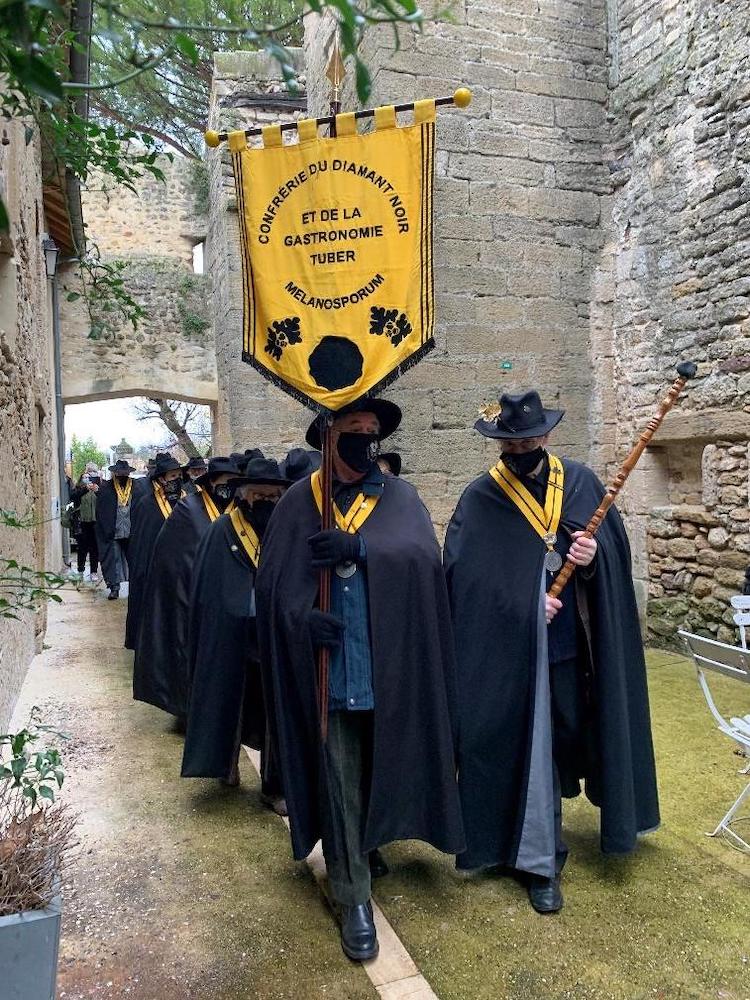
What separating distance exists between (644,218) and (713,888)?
566cm

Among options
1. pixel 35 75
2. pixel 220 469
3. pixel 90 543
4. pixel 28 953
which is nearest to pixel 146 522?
pixel 220 469

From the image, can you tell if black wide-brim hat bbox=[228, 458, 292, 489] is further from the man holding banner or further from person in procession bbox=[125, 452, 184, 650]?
person in procession bbox=[125, 452, 184, 650]

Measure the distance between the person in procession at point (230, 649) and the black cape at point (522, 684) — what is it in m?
1.07

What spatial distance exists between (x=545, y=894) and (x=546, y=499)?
4.95ft

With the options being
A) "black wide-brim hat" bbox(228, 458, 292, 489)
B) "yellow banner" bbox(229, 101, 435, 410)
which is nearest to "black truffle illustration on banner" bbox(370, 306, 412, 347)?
"yellow banner" bbox(229, 101, 435, 410)

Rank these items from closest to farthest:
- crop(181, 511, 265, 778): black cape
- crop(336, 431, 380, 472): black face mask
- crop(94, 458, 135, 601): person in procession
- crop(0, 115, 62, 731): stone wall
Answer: crop(336, 431, 380, 472): black face mask
crop(181, 511, 265, 778): black cape
crop(0, 115, 62, 731): stone wall
crop(94, 458, 135, 601): person in procession

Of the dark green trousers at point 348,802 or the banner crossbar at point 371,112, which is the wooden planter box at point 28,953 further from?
the banner crossbar at point 371,112

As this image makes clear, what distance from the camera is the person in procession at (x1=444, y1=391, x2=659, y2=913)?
9.92 feet

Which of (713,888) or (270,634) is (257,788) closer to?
(270,634)

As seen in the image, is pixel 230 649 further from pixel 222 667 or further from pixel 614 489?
pixel 614 489

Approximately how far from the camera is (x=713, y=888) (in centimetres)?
304

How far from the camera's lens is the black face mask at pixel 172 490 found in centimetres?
698

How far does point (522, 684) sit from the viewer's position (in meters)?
3.09

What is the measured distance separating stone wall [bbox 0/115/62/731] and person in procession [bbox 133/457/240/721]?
2.75 ft
